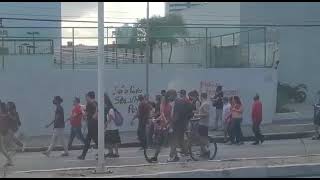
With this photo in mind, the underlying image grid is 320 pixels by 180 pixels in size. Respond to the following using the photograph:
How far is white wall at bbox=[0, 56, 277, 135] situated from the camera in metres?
23.0

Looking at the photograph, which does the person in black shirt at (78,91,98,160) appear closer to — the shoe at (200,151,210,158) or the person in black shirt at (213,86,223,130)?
the shoe at (200,151,210,158)

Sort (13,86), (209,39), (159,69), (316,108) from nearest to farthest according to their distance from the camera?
(316,108) < (13,86) < (159,69) < (209,39)

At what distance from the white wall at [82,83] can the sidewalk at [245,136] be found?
112 centimetres

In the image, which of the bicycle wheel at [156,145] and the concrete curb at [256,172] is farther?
the bicycle wheel at [156,145]

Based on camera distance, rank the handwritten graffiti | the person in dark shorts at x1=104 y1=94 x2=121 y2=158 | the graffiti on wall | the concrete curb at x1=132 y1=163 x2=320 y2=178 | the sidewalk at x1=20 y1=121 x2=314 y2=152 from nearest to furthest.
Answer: the concrete curb at x1=132 y1=163 x2=320 y2=178, the person in dark shorts at x1=104 y1=94 x2=121 y2=158, the sidewalk at x1=20 y1=121 x2=314 y2=152, the handwritten graffiti, the graffiti on wall

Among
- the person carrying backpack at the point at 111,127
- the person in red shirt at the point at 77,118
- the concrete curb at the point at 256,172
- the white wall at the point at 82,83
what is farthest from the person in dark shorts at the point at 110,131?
the white wall at the point at 82,83

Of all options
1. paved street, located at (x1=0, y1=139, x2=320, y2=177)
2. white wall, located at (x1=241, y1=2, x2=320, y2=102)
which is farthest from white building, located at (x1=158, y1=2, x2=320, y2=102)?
paved street, located at (x1=0, y1=139, x2=320, y2=177)

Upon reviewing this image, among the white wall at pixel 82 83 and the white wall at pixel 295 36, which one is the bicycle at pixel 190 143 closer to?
the white wall at pixel 82 83

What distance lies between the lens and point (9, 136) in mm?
14375

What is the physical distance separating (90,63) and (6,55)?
6300 millimetres

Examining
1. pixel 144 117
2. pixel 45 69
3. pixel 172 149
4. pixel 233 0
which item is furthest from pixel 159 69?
pixel 233 0

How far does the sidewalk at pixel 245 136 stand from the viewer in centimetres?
1998

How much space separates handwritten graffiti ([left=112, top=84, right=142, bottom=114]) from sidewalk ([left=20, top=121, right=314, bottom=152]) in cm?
109

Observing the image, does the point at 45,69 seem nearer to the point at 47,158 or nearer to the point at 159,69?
the point at 159,69
